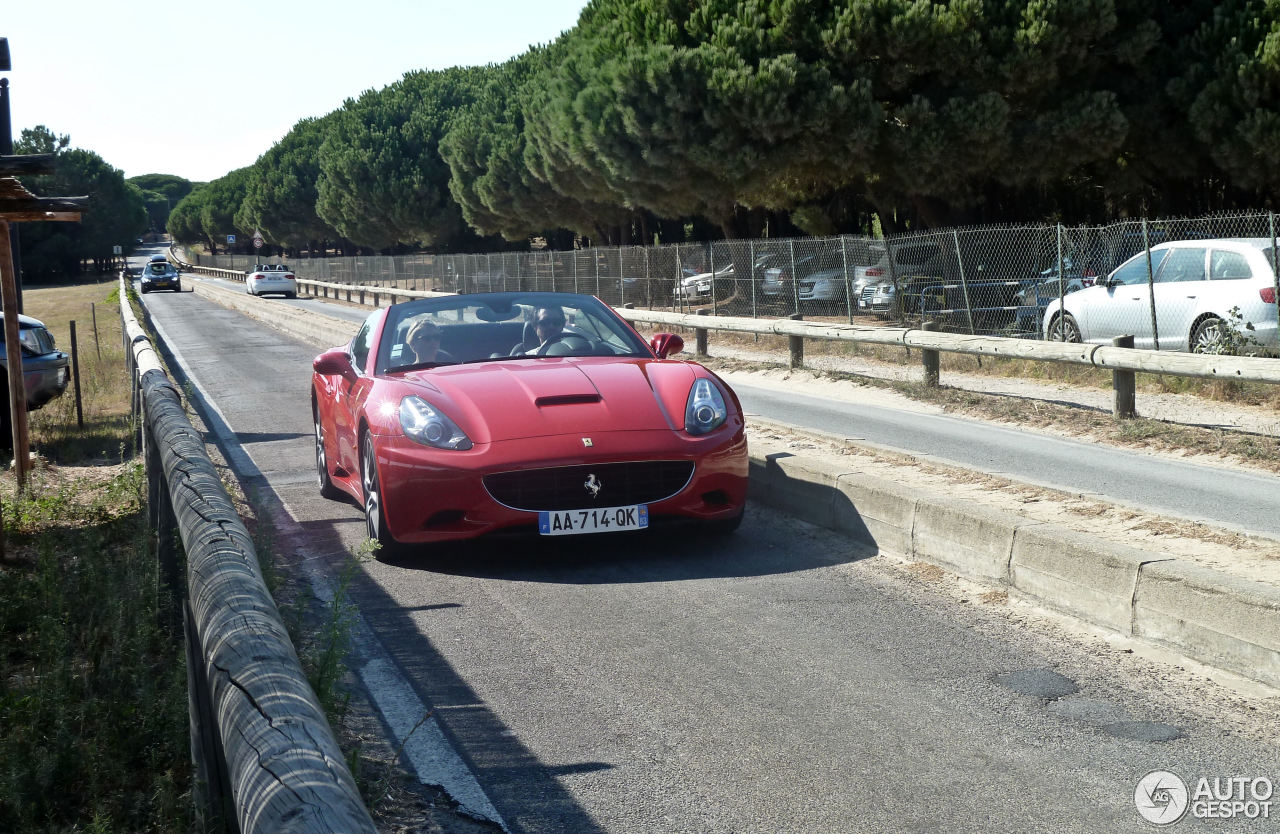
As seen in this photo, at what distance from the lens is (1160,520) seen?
699cm

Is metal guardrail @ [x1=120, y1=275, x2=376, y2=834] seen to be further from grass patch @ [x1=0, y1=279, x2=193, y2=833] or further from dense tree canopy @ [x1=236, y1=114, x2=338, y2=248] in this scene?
dense tree canopy @ [x1=236, y1=114, x2=338, y2=248]

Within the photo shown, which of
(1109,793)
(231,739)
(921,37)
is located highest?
(921,37)

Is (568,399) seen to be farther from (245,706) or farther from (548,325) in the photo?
(245,706)

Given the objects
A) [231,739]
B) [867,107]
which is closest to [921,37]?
[867,107]

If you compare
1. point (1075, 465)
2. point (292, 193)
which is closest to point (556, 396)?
point (1075, 465)

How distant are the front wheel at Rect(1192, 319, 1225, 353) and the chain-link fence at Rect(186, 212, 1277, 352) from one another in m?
0.02

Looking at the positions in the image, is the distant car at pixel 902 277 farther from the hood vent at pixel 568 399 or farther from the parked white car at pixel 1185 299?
the hood vent at pixel 568 399

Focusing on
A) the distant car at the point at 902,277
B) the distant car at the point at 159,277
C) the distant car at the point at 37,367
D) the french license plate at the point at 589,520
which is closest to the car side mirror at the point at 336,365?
the french license plate at the point at 589,520

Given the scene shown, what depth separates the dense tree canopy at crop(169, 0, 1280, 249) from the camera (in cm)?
2555

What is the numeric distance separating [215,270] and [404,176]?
40.8 m

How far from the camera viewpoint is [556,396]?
709 cm

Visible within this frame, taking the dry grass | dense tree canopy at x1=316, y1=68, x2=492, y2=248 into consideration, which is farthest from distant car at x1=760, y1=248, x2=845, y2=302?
dense tree canopy at x1=316, y1=68, x2=492, y2=248

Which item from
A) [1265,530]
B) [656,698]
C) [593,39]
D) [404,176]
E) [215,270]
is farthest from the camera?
[215,270]

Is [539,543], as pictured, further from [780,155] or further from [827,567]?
[780,155]
